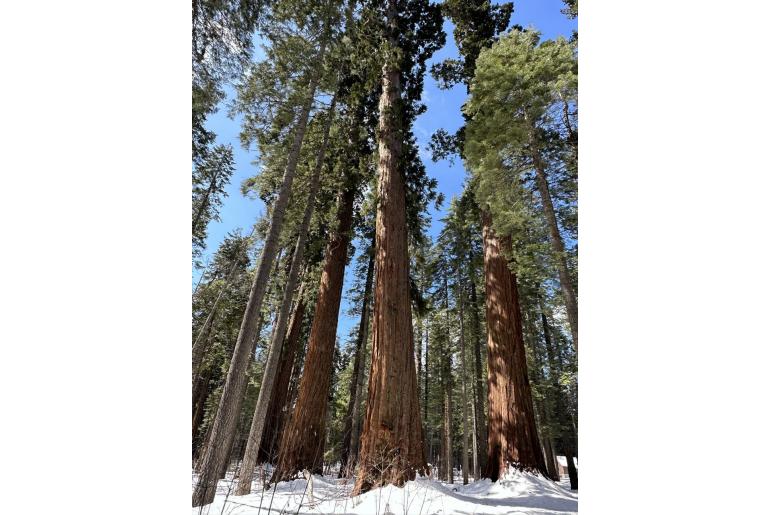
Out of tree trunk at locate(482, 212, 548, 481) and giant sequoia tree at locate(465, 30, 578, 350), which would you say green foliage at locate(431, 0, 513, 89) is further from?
tree trunk at locate(482, 212, 548, 481)

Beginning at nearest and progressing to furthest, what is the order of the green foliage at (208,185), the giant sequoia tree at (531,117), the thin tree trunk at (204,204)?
the giant sequoia tree at (531,117) < the green foliage at (208,185) < the thin tree trunk at (204,204)

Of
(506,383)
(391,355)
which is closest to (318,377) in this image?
(391,355)

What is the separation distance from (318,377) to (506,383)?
3642 mm

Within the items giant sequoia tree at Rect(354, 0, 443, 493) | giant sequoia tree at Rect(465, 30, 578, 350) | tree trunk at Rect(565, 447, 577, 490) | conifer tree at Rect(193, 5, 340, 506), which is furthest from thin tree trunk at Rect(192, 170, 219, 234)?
tree trunk at Rect(565, 447, 577, 490)

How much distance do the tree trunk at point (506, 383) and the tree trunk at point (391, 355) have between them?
6.87ft

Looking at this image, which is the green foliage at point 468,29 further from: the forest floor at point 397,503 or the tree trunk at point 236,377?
the forest floor at point 397,503

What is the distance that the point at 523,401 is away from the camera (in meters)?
4.94

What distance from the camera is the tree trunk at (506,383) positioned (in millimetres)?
4598

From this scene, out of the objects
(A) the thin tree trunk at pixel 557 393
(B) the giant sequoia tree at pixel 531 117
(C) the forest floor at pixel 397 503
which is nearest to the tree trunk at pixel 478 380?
(A) the thin tree trunk at pixel 557 393

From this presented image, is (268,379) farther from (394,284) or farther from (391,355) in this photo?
(394,284)

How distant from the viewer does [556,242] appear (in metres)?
4.30
